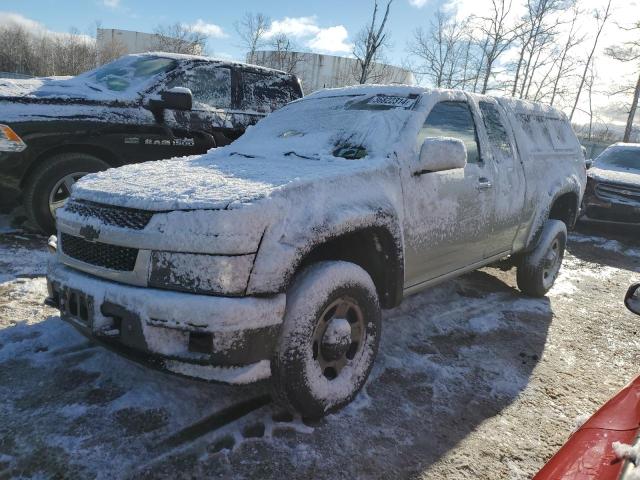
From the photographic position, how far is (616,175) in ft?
28.3

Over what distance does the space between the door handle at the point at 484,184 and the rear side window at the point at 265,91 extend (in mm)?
3384

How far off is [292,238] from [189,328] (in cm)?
58

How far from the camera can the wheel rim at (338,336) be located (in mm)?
2377

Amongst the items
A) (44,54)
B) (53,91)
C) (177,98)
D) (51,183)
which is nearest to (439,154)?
(177,98)

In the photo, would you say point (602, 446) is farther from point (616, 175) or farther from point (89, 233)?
point (616, 175)

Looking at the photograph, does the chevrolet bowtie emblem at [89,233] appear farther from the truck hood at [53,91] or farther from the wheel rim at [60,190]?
the truck hood at [53,91]

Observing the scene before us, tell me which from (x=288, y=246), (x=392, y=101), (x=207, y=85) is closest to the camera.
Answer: (x=288, y=246)

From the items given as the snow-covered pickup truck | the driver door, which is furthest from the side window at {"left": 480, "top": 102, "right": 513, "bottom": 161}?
the driver door

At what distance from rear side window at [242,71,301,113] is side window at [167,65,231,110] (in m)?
0.25

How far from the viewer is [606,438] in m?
1.34

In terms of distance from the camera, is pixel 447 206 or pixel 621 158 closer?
pixel 447 206

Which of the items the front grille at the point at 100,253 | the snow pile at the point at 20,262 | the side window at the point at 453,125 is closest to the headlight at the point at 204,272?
the front grille at the point at 100,253

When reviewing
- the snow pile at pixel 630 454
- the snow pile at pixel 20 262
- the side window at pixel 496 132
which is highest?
the side window at pixel 496 132

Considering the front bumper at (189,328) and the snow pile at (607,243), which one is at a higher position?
the front bumper at (189,328)
